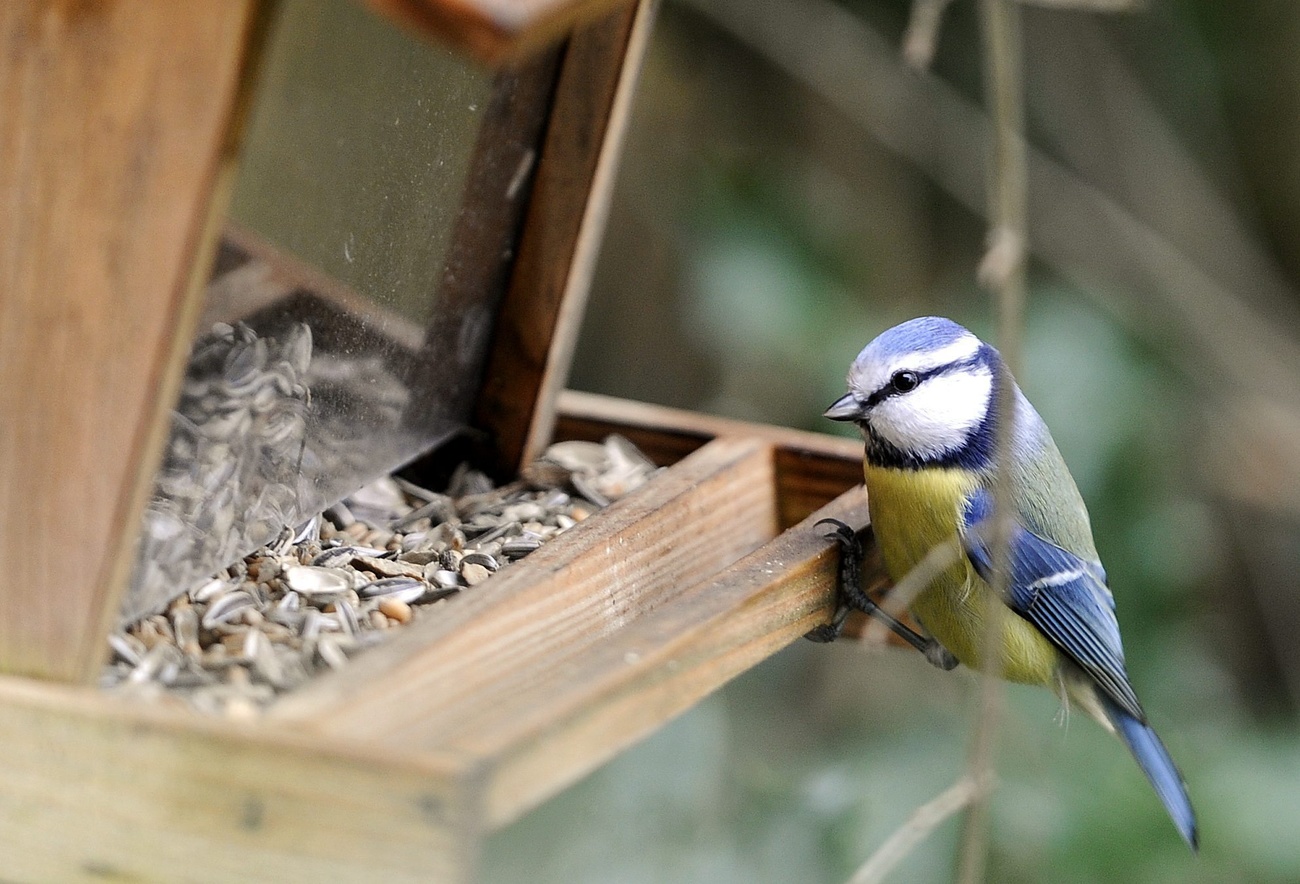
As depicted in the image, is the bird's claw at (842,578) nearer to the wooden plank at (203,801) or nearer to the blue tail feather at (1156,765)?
the blue tail feather at (1156,765)

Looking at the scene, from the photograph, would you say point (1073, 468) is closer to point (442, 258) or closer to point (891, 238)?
point (891, 238)

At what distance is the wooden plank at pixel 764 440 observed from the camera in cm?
244

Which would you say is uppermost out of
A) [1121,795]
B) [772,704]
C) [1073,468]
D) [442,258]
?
[442,258]

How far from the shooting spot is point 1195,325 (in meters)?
3.79

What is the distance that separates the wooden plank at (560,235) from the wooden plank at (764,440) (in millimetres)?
121

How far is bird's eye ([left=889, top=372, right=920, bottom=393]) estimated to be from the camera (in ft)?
7.36

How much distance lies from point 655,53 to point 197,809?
10.9 feet

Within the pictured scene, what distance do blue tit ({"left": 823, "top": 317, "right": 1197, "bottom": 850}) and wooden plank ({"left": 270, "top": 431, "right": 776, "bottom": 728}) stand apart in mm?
224

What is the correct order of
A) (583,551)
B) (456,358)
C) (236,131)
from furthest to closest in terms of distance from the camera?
(456,358) < (583,551) < (236,131)

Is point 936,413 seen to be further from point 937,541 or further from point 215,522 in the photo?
point 215,522

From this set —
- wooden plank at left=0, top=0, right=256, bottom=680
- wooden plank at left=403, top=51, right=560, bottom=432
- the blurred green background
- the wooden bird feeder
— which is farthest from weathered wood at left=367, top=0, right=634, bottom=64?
the blurred green background

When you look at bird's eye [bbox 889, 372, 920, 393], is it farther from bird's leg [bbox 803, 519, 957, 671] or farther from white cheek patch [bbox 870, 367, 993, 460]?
bird's leg [bbox 803, 519, 957, 671]

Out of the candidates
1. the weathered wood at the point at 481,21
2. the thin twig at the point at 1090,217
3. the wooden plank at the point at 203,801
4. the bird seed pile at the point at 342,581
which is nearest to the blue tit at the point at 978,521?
the bird seed pile at the point at 342,581

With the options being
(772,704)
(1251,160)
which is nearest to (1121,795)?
(772,704)
